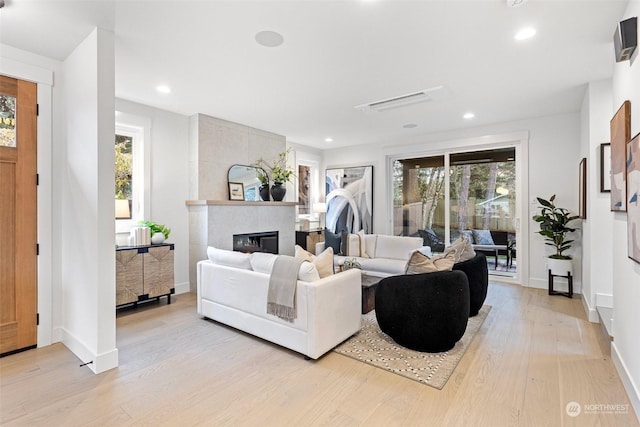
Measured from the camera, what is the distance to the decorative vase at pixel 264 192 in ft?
18.1

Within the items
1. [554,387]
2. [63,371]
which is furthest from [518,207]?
[63,371]

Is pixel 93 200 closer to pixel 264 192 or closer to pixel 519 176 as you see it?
pixel 264 192

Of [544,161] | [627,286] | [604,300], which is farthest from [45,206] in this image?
[544,161]

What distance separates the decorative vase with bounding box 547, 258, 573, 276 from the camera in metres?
4.28

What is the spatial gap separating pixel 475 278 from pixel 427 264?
904 mm

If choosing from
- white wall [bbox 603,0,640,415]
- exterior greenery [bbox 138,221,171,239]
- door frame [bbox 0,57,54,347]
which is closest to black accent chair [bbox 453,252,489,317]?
white wall [bbox 603,0,640,415]

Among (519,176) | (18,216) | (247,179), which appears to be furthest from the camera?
(247,179)

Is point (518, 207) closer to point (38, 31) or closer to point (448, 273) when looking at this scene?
point (448, 273)

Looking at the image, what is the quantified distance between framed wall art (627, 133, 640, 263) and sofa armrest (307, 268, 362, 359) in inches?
75.5

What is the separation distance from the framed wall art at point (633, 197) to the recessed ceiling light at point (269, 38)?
2545mm

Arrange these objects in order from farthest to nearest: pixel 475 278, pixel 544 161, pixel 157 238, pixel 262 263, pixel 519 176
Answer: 1. pixel 519 176
2. pixel 544 161
3. pixel 157 238
4. pixel 475 278
5. pixel 262 263

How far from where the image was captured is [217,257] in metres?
3.40

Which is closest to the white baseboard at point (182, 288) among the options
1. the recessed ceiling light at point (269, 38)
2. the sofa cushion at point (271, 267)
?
the sofa cushion at point (271, 267)

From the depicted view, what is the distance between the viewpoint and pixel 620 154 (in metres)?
2.32
